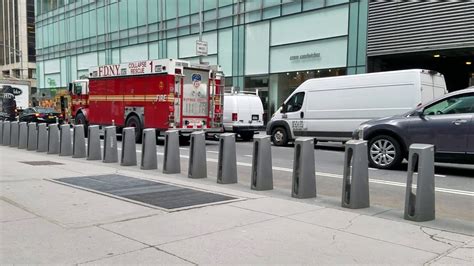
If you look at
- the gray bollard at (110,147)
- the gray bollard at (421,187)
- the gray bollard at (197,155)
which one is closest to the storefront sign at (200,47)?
the gray bollard at (110,147)

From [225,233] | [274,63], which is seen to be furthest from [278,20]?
[225,233]

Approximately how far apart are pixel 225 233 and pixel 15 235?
7.34 feet

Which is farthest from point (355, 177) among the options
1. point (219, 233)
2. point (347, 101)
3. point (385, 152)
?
point (347, 101)

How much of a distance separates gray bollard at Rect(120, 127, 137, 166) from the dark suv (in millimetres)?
5207

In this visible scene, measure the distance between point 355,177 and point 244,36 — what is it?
72.1 feet

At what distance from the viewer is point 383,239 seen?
5035 millimetres

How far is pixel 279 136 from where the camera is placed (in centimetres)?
1772

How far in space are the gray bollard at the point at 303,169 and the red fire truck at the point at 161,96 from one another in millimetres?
10250

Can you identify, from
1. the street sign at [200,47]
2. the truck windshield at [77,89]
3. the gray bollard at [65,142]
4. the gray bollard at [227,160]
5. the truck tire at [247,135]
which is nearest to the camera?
the gray bollard at [227,160]

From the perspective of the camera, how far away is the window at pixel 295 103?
16.9m

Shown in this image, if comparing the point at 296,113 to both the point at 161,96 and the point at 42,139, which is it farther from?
the point at 42,139

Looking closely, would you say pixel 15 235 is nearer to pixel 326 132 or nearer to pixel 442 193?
pixel 442 193

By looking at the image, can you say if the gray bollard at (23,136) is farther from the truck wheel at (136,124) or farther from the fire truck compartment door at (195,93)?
the fire truck compartment door at (195,93)

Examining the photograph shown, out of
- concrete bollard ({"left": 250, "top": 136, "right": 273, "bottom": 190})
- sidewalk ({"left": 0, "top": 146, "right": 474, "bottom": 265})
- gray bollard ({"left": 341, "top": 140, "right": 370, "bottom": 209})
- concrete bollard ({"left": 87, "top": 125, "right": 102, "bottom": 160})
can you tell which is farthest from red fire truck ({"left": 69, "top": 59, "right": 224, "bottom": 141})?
gray bollard ({"left": 341, "top": 140, "right": 370, "bottom": 209})
